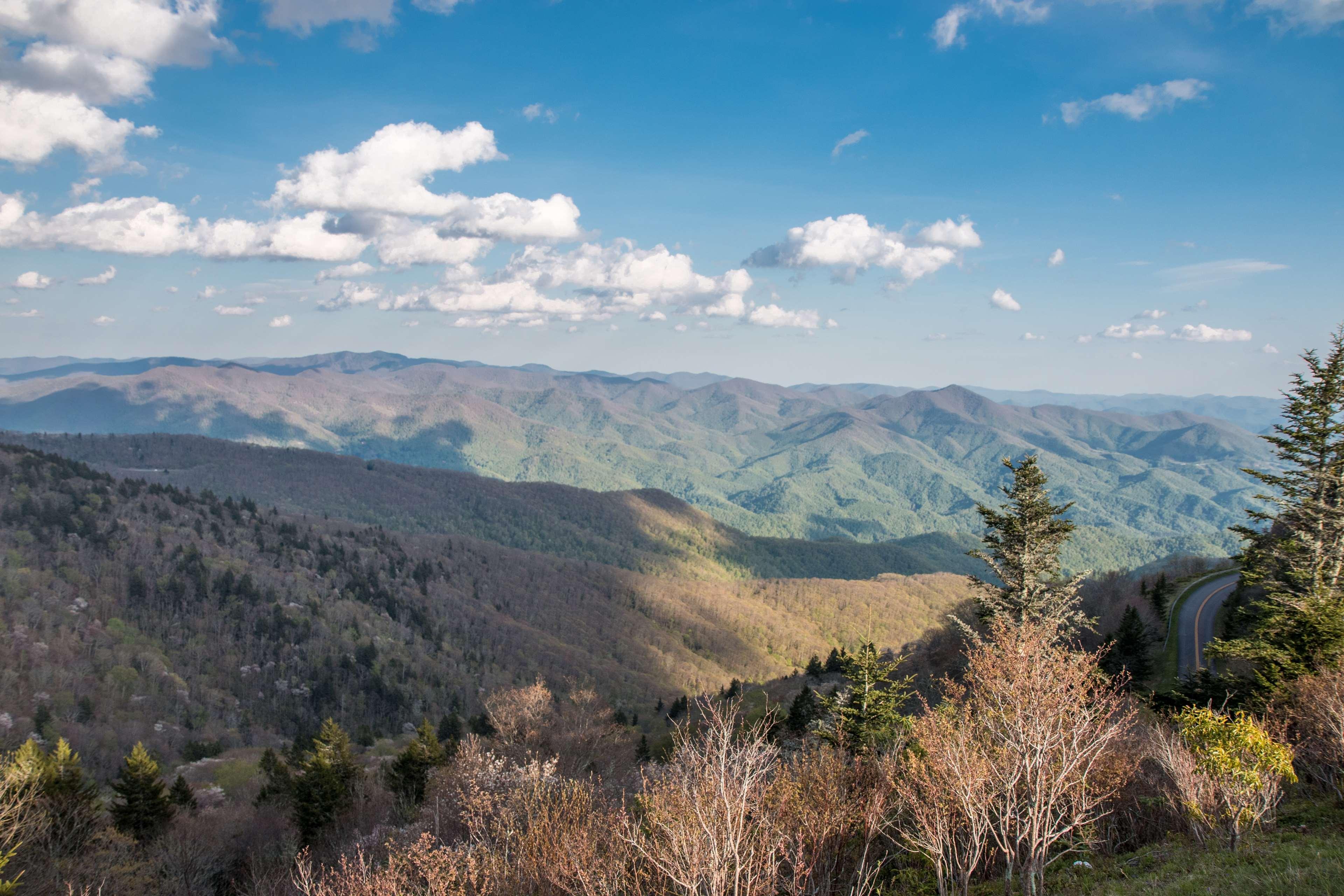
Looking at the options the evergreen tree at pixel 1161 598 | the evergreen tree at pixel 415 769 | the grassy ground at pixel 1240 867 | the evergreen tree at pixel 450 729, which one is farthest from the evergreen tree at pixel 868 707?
the evergreen tree at pixel 450 729

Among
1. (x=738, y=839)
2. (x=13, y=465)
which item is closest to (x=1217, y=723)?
(x=738, y=839)

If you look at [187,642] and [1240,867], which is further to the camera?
[187,642]

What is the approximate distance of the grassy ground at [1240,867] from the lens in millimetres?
13992

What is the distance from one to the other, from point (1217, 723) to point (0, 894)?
38.6m

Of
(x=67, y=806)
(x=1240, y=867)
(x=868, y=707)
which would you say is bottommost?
(x=67, y=806)

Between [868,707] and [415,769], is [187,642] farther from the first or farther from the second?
[868,707]

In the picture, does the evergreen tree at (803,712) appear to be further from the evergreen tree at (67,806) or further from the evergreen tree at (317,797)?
the evergreen tree at (67,806)

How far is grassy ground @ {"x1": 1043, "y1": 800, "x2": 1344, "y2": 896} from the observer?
13992 millimetres

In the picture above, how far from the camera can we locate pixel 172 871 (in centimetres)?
3538

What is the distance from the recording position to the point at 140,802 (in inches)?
1694


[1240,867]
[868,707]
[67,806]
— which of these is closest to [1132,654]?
[868,707]

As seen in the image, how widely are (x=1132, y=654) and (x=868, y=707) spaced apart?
27225mm

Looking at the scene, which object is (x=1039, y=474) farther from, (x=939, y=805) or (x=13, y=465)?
(x=13, y=465)

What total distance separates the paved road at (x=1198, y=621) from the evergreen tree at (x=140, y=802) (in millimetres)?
65376
